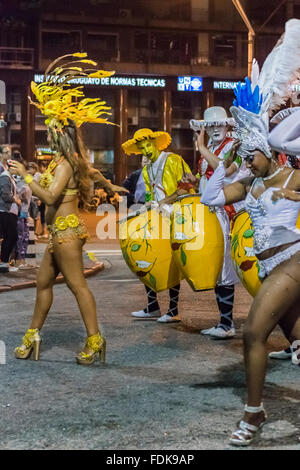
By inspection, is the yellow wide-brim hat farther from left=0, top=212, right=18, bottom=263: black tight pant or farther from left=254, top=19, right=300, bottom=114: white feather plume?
left=0, top=212, right=18, bottom=263: black tight pant

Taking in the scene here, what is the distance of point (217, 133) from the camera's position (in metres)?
7.75

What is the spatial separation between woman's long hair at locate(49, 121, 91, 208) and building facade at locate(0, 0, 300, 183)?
127ft

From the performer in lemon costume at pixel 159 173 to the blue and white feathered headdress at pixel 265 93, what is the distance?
2.81 m

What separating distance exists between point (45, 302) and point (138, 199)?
119 inches

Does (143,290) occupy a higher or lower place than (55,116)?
lower

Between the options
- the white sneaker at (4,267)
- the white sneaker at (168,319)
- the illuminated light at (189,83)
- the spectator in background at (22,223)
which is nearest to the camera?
the white sneaker at (168,319)

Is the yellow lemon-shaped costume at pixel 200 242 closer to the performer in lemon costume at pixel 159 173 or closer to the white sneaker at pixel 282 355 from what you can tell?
the performer in lemon costume at pixel 159 173

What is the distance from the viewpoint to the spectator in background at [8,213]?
40.2ft

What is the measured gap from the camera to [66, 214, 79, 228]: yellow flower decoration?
6.50 metres

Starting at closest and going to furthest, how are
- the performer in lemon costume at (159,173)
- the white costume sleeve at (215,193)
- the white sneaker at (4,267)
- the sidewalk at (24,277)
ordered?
the white costume sleeve at (215,193)
the performer in lemon costume at (159,173)
the sidewalk at (24,277)
the white sneaker at (4,267)

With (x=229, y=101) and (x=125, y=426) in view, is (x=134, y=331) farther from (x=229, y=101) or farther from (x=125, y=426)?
(x=229, y=101)

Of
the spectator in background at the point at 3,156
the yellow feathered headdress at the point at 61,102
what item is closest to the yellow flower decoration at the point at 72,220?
the yellow feathered headdress at the point at 61,102

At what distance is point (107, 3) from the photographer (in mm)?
45969
